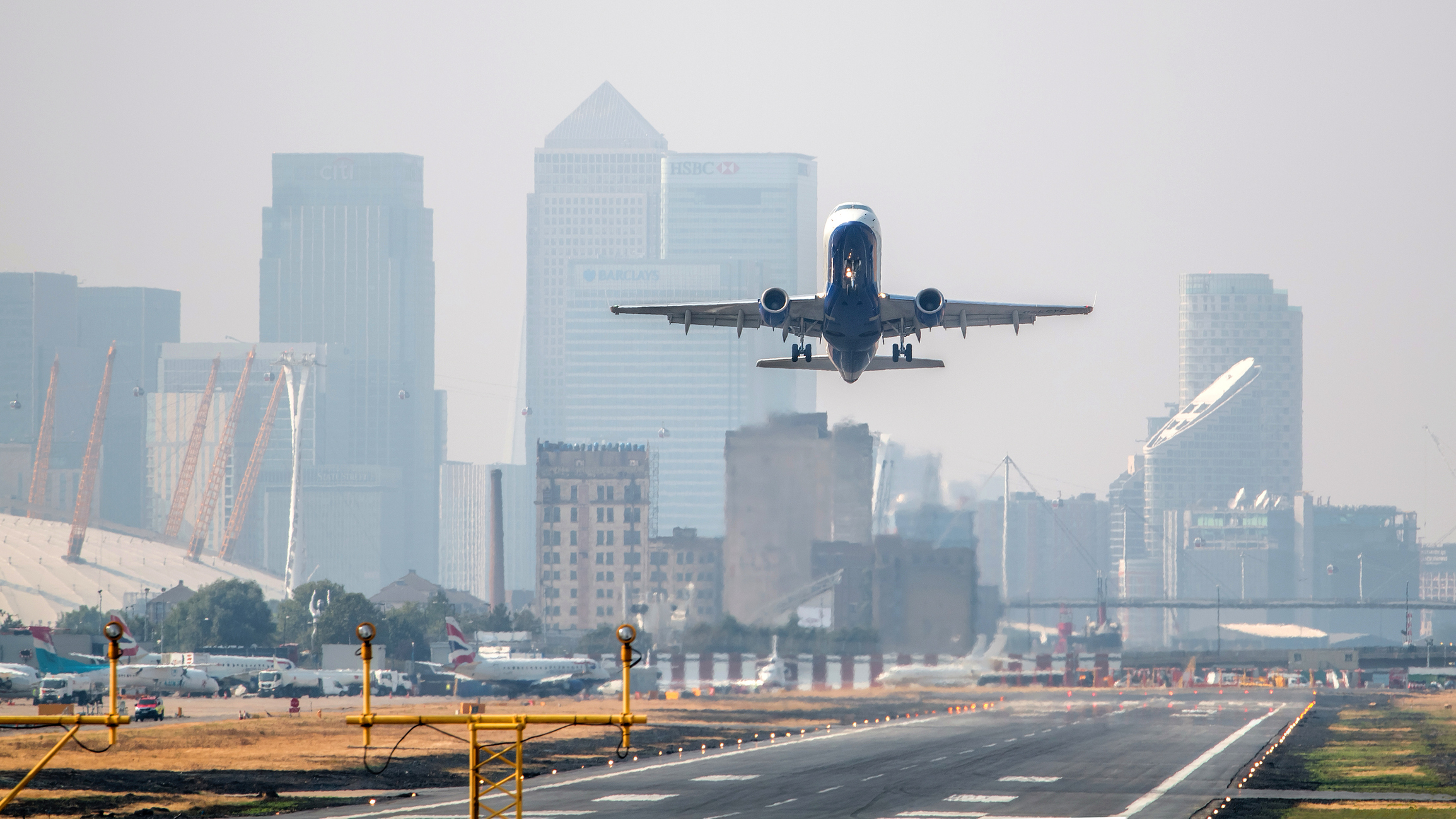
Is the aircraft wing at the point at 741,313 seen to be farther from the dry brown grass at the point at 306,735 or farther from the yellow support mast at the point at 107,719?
the yellow support mast at the point at 107,719

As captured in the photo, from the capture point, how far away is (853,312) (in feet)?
251

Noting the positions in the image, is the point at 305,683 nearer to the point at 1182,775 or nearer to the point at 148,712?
the point at 148,712

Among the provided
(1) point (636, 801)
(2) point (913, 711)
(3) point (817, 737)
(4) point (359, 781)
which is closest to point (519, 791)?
(1) point (636, 801)

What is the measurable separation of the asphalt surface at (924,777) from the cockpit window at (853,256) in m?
22.8

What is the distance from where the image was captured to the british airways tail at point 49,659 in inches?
6339

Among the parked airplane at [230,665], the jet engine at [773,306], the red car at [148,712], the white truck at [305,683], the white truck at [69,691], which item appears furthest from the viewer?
the parked airplane at [230,665]

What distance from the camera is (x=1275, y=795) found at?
80188 millimetres

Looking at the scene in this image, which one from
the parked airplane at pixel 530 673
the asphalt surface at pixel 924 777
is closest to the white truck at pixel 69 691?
the parked airplane at pixel 530 673

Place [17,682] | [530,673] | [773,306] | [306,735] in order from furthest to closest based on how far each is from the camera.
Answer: [530,673] < [17,682] < [306,735] < [773,306]

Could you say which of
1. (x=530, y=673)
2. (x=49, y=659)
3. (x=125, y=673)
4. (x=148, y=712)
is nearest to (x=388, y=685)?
(x=530, y=673)

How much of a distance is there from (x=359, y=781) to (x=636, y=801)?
17.2m

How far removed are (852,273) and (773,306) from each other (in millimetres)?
3732

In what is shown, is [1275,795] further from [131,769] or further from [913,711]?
[913,711]

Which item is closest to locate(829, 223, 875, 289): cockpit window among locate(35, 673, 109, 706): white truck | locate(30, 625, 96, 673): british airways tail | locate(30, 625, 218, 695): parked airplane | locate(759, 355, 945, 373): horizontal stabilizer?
locate(759, 355, 945, 373): horizontal stabilizer
